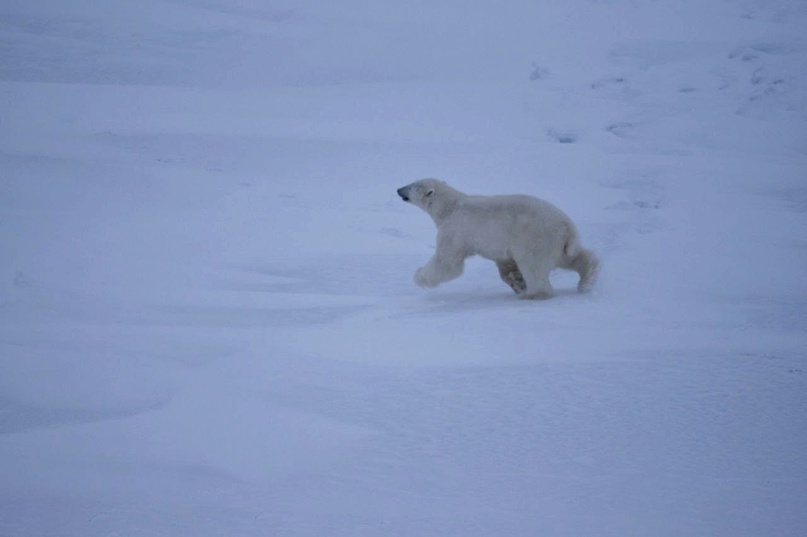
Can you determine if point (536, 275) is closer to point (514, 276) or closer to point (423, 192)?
point (514, 276)

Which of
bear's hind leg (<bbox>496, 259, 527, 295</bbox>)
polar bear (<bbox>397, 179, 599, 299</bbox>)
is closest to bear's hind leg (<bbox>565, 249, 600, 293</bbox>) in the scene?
polar bear (<bbox>397, 179, 599, 299</bbox>)

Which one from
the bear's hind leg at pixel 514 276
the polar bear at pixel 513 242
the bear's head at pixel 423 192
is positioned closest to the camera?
the polar bear at pixel 513 242

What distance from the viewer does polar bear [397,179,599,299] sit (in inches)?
213

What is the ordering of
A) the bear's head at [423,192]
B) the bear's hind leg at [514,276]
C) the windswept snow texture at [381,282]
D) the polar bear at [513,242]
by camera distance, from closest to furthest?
the windswept snow texture at [381,282], the polar bear at [513,242], the bear's hind leg at [514,276], the bear's head at [423,192]

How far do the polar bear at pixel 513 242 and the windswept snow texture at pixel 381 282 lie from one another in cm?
19

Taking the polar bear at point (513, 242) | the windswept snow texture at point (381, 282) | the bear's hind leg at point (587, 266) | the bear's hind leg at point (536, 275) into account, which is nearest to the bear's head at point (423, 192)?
the polar bear at point (513, 242)

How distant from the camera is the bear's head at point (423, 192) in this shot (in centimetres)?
602

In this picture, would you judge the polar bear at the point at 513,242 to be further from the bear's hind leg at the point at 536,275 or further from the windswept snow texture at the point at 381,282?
the windswept snow texture at the point at 381,282

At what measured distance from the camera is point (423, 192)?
6.03 m

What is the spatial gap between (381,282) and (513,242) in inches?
42.7

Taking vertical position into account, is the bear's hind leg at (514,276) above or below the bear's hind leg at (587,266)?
below


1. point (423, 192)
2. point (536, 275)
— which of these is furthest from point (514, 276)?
point (423, 192)

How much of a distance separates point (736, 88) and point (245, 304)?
9.16 metres

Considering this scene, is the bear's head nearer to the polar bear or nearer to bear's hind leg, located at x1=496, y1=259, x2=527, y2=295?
the polar bear
